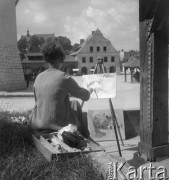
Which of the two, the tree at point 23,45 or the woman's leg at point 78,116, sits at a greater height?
the tree at point 23,45

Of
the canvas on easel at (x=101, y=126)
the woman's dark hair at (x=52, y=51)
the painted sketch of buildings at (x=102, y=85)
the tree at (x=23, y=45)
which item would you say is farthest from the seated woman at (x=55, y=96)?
the tree at (x=23, y=45)

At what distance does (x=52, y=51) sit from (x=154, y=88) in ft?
4.88

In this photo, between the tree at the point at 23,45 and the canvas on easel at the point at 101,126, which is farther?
the tree at the point at 23,45

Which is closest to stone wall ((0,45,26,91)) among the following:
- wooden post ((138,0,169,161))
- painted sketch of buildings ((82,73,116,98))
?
painted sketch of buildings ((82,73,116,98))

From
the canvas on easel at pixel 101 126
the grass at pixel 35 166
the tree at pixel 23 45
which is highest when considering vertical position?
the tree at pixel 23 45

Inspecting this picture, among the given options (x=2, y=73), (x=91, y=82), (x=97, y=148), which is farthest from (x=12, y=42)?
(x=97, y=148)

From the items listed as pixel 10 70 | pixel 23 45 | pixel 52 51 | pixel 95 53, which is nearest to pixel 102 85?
pixel 52 51

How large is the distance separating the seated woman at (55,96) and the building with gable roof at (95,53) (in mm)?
63945

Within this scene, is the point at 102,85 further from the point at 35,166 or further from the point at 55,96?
the point at 35,166

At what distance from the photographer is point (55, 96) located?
367cm

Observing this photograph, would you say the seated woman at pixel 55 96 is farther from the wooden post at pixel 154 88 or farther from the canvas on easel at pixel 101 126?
the canvas on easel at pixel 101 126

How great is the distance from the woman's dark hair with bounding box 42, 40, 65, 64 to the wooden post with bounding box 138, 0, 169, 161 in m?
Result: 1.26

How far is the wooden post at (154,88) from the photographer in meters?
4.48

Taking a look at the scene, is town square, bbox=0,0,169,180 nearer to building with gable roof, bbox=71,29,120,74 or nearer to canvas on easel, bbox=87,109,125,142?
canvas on easel, bbox=87,109,125,142
